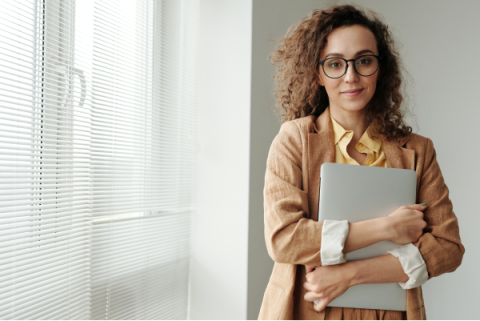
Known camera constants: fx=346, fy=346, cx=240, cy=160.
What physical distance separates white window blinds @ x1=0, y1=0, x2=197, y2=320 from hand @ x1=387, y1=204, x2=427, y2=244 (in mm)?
1071

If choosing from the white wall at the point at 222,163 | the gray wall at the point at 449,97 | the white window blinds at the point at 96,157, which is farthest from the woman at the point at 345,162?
the gray wall at the point at 449,97

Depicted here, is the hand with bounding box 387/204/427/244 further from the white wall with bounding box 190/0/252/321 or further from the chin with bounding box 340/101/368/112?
the white wall with bounding box 190/0/252/321

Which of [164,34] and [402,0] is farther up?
[402,0]

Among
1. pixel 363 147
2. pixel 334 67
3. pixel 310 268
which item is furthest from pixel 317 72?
pixel 310 268

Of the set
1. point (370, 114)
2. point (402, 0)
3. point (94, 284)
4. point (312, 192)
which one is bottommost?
point (94, 284)

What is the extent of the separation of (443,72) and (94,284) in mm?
2513

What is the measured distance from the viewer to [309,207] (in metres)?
1.08

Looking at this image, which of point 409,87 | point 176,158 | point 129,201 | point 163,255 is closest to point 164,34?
point 176,158

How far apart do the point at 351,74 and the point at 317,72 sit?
6.3 inches

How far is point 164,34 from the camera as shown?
1817 mm

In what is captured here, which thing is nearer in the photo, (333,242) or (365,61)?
(333,242)

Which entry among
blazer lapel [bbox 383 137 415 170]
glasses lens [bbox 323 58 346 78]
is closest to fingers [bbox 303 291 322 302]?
blazer lapel [bbox 383 137 415 170]

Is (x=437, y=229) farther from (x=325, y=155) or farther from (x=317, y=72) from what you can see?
(x=317, y=72)

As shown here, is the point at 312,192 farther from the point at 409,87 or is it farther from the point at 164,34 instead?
the point at 409,87
